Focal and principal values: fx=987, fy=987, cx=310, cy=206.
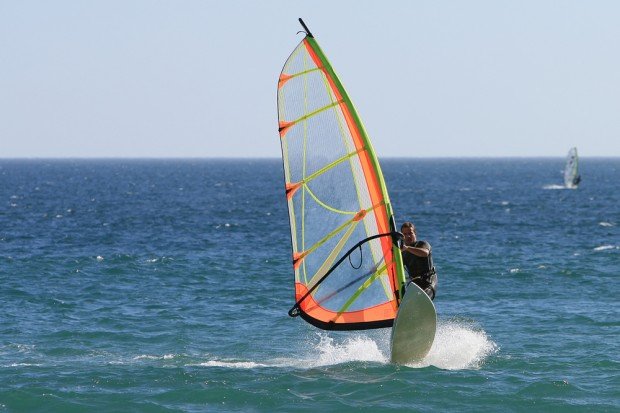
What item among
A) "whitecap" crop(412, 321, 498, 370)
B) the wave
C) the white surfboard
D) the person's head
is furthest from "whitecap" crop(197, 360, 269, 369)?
the person's head

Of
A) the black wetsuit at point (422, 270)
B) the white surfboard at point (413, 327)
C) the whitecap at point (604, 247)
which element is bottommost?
the whitecap at point (604, 247)

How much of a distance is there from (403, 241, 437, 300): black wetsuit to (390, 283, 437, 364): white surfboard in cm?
49

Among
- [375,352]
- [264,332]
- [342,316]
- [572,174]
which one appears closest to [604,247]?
[264,332]

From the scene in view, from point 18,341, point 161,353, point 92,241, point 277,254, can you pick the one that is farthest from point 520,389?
point 92,241

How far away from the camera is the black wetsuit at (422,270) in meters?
17.1

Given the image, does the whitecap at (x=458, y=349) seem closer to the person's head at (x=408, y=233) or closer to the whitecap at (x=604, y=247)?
the person's head at (x=408, y=233)

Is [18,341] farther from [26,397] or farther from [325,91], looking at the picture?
[325,91]

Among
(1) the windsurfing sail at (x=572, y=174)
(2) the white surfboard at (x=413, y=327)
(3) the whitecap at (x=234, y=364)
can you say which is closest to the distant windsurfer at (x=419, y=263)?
(2) the white surfboard at (x=413, y=327)

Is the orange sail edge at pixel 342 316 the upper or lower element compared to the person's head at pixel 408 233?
lower

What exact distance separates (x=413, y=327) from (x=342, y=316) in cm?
139

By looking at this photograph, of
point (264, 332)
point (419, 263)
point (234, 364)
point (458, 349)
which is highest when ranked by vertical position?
point (419, 263)

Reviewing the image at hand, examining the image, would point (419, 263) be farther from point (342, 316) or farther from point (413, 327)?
point (342, 316)

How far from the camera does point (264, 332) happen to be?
76.6 feet

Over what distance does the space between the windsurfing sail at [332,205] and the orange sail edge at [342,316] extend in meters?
0.02
